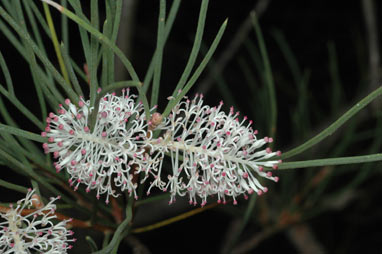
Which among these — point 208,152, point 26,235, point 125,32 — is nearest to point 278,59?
point 125,32

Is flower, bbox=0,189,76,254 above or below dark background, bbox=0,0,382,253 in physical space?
below

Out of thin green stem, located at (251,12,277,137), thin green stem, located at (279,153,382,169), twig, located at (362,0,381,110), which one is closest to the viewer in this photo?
thin green stem, located at (279,153,382,169)

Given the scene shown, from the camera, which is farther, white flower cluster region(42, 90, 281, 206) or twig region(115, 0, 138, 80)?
twig region(115, 0, 138, 80)

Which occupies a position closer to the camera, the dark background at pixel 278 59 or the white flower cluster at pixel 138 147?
the white flower cluster at pixel 138 147

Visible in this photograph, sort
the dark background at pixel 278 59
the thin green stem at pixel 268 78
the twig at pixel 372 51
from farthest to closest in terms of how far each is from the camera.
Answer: the dark background at pixel 278 59 < the twig at pixel 372 51 < the thin green stem at pixel 268 78

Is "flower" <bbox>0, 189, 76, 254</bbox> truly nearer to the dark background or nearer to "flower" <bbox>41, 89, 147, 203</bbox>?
"flower" <bbox>41, 89, 147, 203</bbox>

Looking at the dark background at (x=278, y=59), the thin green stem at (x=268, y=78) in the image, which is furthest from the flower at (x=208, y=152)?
the dark background at (x=278, y=59)

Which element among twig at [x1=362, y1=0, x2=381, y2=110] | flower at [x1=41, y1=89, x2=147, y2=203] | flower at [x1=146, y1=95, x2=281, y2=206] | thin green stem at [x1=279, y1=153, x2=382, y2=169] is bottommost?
thin green stem at [x1=279, y1=153, x2=382, y2=169]

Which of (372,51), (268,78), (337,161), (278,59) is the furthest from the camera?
(278,59)

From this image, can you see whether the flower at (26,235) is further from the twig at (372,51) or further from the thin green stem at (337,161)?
the twig at (372,51)

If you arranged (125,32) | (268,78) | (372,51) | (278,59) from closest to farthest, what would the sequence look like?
(268,78) < (372,51) < (125,32) < (278,59)

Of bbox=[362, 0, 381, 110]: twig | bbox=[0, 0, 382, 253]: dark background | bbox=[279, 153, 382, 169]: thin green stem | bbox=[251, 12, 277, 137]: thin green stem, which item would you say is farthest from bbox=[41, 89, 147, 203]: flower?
bbox=[0, 0, 382, 253]: dark background

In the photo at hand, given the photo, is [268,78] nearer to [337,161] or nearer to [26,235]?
[337,161]

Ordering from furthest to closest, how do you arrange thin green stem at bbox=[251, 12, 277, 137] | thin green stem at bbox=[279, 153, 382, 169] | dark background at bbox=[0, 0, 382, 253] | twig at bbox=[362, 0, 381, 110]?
dark background at bbox=[0, 0, 382, 253] < twig at bbox=[362, 0, 381, 110] < thin green stem at bbox=[251, 12, 277, 137] < thin green stem at bbox=[279, 153, 382, 169]
